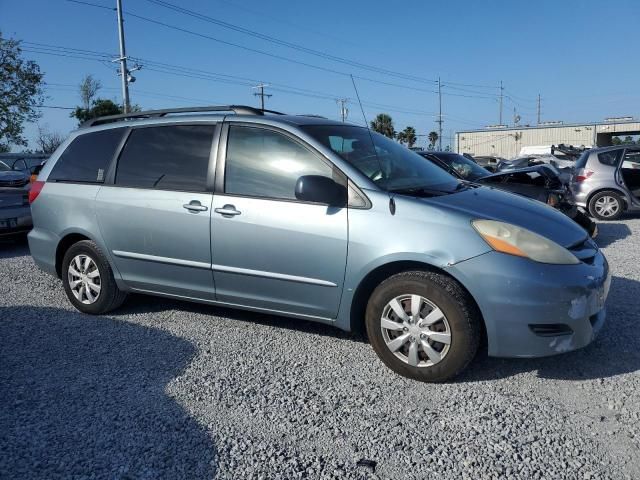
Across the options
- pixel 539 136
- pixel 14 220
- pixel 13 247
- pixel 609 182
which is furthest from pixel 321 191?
pixel 539 136

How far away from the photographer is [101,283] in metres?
4.65

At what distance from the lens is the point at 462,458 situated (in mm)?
2537

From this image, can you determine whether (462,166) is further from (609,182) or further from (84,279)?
(84,279)

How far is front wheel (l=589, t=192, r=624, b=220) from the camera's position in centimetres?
1022

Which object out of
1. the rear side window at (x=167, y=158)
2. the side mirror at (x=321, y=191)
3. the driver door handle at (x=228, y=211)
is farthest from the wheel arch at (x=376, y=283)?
the rear side window at (x=167, y=158)

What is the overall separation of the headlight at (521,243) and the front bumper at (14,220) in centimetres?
723

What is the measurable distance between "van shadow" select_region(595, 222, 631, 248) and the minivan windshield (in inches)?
178

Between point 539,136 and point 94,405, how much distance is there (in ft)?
228

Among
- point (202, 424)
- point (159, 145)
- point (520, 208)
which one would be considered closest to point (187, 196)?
point (159, 145)

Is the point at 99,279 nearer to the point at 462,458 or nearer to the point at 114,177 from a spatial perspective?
the point at 114,177

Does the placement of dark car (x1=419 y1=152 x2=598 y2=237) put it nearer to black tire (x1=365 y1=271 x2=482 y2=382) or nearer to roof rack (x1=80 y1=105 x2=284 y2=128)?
roof rack (x1=80 y1=105 x2=284 y2=128)

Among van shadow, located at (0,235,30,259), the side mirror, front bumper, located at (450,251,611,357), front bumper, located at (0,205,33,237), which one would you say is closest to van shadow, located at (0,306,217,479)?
the side mirror

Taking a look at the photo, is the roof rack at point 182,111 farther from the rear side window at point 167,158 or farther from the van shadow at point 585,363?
the van shadow at point 585,363

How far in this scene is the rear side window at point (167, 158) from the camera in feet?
13.6
